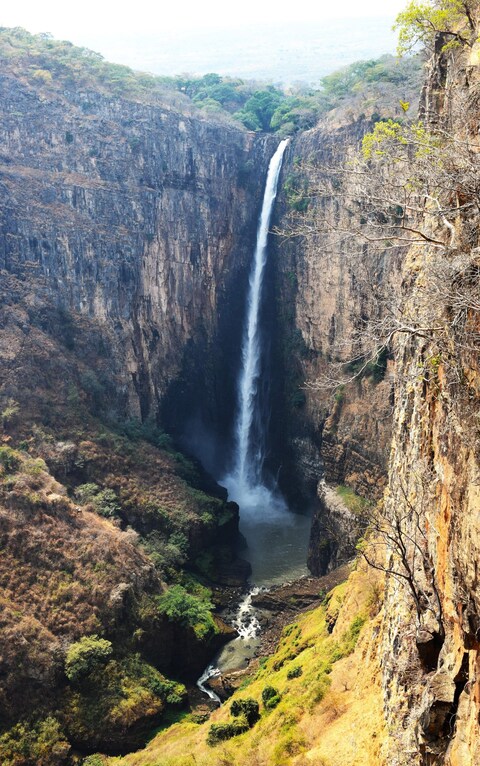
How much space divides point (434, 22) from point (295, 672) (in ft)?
51.4

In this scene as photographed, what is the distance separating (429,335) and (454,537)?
2.51 meters

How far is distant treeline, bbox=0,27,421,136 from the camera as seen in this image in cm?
3353

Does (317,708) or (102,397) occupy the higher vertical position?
(102,397)

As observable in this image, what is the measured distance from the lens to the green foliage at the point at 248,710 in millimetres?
16625

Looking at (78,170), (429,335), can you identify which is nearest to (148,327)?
(78,170)

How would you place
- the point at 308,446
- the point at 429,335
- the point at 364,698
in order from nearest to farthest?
the point at 429,335, the point at 364,698, the point at 308,446

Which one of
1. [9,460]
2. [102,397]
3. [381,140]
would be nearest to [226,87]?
[102,397]

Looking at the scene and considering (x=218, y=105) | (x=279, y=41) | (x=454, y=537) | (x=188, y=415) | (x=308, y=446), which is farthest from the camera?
(x=279, y=41)

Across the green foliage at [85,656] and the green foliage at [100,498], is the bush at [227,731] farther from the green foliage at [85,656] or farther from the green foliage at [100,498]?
the green foliage at [100,498]

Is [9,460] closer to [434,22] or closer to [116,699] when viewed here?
[116,699]

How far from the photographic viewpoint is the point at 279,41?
159875 millimetres

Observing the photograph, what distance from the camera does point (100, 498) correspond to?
26.7 meters

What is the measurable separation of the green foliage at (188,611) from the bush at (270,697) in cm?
620

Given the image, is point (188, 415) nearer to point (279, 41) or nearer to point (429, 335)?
point (429, 335)
